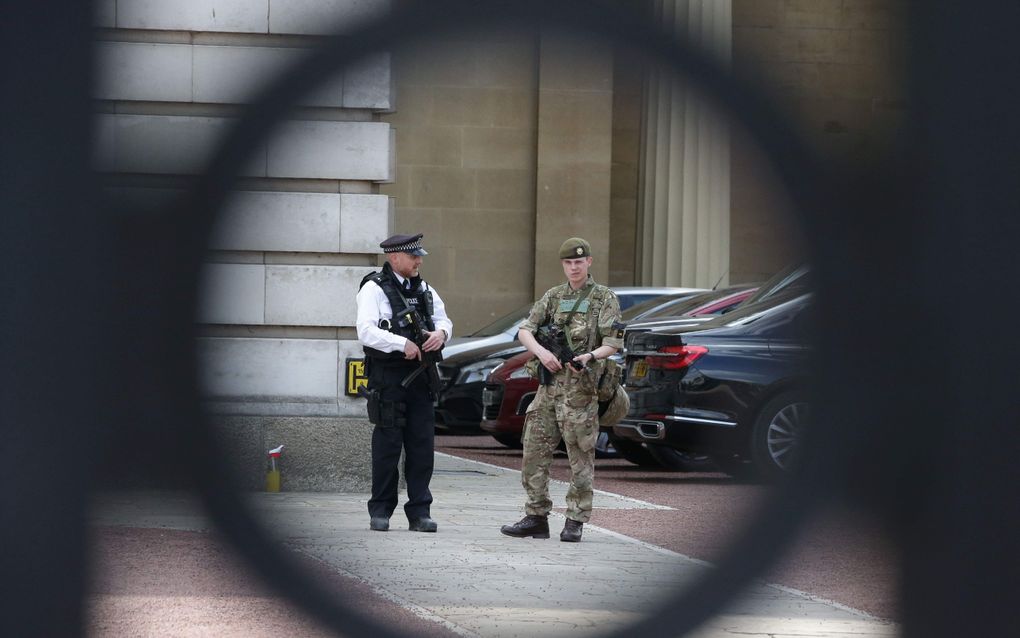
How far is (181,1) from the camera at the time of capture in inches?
84.2

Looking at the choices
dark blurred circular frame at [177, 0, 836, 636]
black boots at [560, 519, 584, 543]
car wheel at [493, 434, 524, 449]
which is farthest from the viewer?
car wheel at [493, 434, 524, 449]

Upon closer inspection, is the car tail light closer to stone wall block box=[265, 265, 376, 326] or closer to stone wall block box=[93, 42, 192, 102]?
stone wall block box=[265, 265, 376, 326]

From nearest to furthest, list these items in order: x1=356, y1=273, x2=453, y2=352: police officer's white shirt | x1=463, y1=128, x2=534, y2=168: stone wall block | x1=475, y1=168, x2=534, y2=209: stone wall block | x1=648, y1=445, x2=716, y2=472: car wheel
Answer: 1. x1=356, y1=273, x2=453, y2=352: police officer's white shirt
2. x1=648, y1=445, x2=716, y2=472: car wheel
3. x1=463, y1=128, x2=534, y2=168: stone wall block
4. x1=475, y1=168, x2=534, y2=209: stone wall block

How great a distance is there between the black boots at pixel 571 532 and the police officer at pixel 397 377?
0.70m

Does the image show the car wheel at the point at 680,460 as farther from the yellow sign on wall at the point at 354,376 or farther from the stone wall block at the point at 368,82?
the stone wall block at the point at 368,82

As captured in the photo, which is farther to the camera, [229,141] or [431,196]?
[431,196]

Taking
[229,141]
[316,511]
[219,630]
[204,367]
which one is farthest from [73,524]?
Result: [316,511]

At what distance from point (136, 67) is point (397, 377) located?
6376 mm

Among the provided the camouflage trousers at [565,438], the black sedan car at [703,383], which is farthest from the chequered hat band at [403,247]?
the black sedan car at [703,383]

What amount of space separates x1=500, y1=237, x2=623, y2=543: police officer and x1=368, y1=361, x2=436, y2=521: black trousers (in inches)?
20.4

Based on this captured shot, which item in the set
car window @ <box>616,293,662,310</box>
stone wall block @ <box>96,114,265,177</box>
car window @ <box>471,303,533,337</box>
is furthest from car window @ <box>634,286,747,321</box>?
stone wall block @ <box>96,114,265,177</box>

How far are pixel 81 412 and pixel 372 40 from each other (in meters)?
0.48

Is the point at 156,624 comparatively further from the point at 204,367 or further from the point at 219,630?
the point at 204,367

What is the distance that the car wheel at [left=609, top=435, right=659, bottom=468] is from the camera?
11.9 meters
